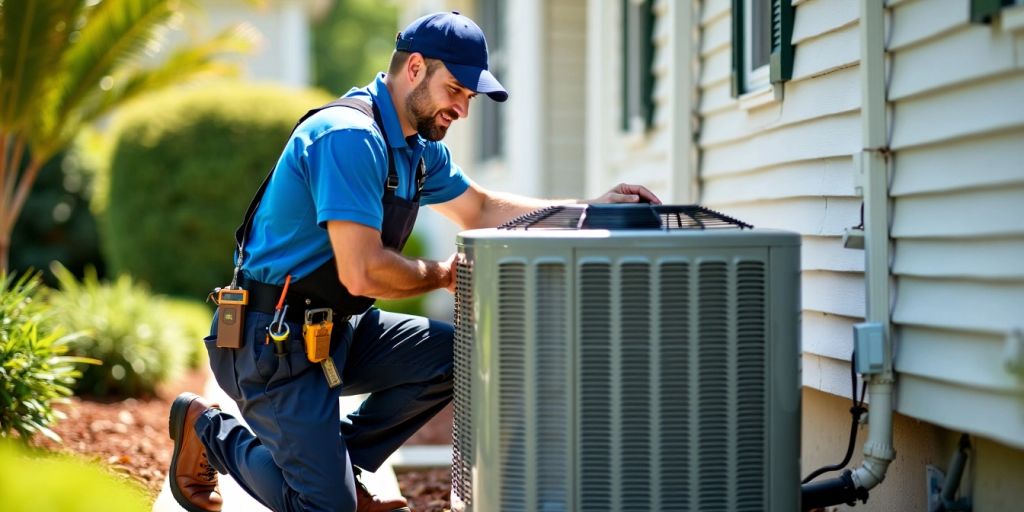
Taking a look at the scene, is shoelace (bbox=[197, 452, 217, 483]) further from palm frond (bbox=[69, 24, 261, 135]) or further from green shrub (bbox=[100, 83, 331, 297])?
green shrub (bbox=[100, 83, 331, 297])

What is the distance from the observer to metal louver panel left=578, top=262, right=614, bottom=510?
292cm

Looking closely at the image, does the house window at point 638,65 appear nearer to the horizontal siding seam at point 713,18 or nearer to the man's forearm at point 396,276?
the horizontal siding seam at point 713,18

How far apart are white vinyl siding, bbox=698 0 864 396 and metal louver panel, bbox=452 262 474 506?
1.31 m

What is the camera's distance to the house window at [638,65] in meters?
6.62

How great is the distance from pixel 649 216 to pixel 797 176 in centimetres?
135

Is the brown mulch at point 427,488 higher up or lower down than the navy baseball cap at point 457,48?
lower down

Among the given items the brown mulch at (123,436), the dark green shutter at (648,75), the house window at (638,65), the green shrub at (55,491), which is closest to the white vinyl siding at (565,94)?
the house window at (638,65)

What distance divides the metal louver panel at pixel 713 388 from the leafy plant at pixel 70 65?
17.9 ft

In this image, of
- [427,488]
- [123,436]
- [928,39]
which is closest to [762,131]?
[928,39]

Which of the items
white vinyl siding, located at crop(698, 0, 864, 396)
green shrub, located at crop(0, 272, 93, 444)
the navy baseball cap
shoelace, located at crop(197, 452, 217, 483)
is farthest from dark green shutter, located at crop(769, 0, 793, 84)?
green shrub, located at crop(0, 272, 93, 444)

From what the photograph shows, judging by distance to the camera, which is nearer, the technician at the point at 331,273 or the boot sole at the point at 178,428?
the technician at the point at 331,273

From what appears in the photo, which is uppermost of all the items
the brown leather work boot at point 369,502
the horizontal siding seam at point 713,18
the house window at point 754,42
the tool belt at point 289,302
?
the horizontal siding seam at point 713,18

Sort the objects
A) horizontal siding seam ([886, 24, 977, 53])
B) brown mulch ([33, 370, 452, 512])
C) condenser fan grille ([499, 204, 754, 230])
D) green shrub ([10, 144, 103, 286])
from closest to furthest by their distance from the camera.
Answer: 1. horizontal siding seam ([886, 24, 977, 53])
2. condenser fan grille ([499, 204, 754, 230])
3. brown mulch ([33, 370, 452, 512])
4. green shrub ([10, 144, 103, 286])

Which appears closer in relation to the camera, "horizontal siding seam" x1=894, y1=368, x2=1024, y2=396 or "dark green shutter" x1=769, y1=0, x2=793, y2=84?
"horizontal siding seam" x1=894, y1=368, x2=1024, y2=396
